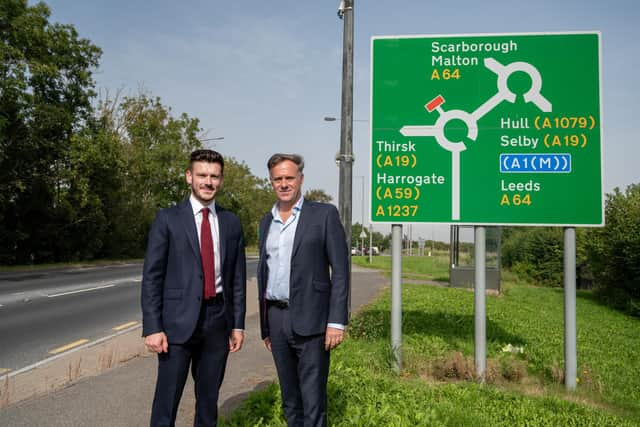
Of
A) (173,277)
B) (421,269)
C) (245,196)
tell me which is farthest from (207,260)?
(245,196)

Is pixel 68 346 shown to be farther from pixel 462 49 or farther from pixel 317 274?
pixel 462 49

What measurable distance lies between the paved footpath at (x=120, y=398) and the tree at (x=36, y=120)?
18.7m

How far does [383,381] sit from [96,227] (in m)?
29.0

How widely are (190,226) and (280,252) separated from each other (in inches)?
22.5

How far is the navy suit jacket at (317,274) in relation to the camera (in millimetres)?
2934

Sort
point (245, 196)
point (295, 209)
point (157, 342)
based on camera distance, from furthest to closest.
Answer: point (245, 196) < point (295, 209) < point (157, 342)

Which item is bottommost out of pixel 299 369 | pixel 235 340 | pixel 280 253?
pixel 299 369

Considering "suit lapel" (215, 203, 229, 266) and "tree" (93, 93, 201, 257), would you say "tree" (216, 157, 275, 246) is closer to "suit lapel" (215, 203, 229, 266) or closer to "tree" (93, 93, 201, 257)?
"tree" (93, 93, 201, 257)

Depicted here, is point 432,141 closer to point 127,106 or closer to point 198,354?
point 198,354

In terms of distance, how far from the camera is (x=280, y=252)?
3.03 metres

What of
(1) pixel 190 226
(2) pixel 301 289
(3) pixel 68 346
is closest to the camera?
(1) pixel 190 226

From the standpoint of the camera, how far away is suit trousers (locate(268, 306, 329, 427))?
9.65 feet

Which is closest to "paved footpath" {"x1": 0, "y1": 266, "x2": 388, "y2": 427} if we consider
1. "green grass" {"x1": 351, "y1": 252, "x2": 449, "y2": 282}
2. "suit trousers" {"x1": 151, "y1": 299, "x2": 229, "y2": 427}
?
"suit trousers" {"x1": 151, "y1": 299, "x2": 229, "y2": 427}

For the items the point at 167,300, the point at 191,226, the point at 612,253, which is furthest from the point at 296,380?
the point at 612,253
